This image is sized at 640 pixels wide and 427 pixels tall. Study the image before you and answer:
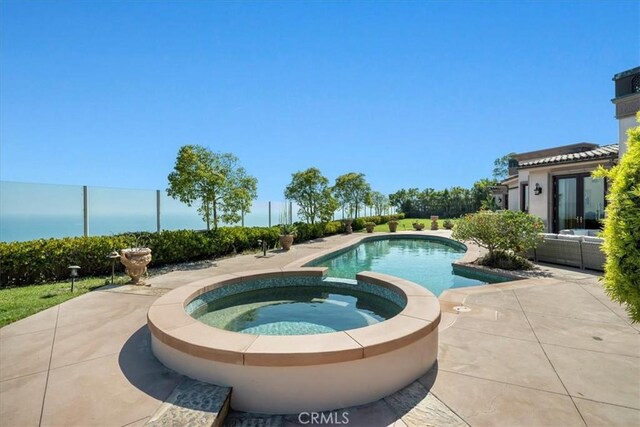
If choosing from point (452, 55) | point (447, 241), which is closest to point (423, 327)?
point (452, 55)

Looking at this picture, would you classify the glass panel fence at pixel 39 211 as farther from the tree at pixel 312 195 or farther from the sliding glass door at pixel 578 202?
the sliding glass door at pixel 578 202

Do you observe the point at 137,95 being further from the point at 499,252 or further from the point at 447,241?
the point at 447,241

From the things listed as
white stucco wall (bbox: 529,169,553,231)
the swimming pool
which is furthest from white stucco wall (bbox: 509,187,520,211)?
white stucco wall (bbox: 529,169,553,231)

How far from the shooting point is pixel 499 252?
10.2 metres

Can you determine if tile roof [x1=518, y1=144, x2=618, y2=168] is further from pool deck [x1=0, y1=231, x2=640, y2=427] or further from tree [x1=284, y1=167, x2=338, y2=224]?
tree [x1=284, y1=167, x2=338, y2=224]

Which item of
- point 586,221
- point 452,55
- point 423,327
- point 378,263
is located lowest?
point 378,263

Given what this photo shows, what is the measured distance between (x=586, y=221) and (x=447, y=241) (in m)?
6.68

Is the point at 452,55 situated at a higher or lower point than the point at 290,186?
higher

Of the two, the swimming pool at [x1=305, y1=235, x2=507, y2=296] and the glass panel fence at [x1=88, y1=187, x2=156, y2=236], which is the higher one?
the glass panel fence at [x1=88, y1=187, x2=156, y2=236]

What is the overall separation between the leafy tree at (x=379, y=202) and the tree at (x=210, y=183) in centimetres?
2397

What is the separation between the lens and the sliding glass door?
37.1 feet

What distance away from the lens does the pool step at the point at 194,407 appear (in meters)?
2.50

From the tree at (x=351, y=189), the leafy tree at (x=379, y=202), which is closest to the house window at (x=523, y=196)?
the tree at (x=351, y=189)

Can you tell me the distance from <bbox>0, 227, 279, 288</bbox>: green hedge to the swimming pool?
14.6 feet
